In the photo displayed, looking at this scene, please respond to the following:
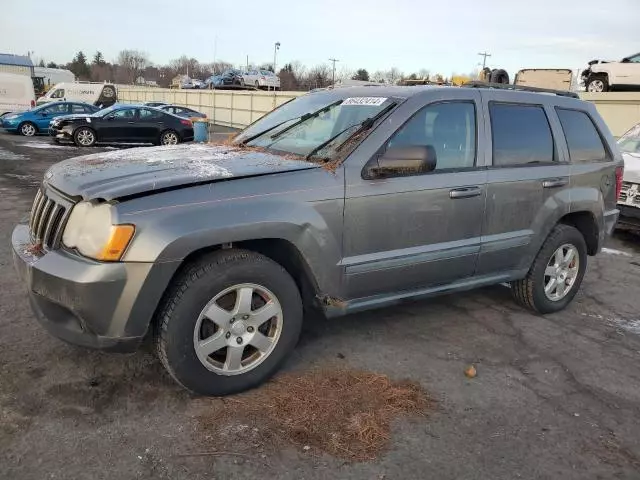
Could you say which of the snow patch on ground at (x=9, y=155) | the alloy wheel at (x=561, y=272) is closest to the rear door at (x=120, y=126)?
the snow patch on ground at (x=9, y=155)

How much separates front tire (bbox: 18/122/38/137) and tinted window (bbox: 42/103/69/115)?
80 centimetres

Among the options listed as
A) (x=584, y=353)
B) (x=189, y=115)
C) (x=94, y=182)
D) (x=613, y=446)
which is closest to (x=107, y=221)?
(x=94, y=182)

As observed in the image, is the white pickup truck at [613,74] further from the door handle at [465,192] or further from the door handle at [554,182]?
the door handle at [465,192]

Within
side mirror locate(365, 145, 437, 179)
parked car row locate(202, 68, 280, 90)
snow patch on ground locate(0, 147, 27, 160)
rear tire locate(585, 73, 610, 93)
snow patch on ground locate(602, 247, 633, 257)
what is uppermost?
parked car row locate(202, 68, 280, 90)

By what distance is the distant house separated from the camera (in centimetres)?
4647

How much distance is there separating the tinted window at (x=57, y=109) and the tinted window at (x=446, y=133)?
22.2 meters

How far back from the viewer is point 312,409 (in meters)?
3.08

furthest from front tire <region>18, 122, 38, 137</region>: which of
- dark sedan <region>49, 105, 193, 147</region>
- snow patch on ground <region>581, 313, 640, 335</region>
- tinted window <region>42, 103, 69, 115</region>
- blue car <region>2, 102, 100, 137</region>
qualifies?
snow patch on ground <region>581, 313, 640, 335</region>

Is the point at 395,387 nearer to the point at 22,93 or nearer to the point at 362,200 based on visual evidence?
the point at 362,200

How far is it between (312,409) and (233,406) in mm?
439

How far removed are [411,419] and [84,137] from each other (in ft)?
60.5

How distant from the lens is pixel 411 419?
3.09 metres

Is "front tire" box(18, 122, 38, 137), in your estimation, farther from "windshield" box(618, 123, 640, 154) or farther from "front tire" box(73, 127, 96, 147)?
"windshield" box(618, 123, 640, 154)

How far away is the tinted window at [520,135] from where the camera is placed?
13.6ft
